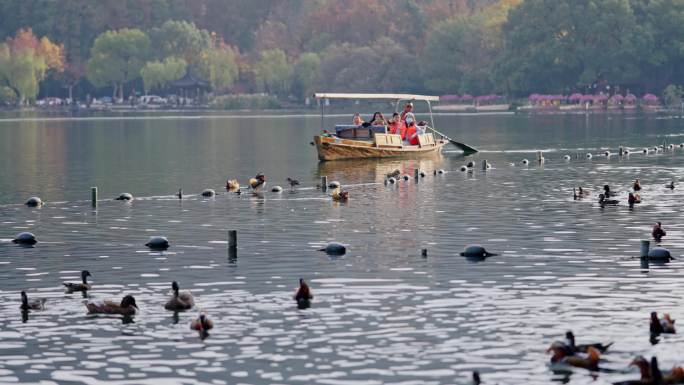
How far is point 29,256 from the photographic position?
46.8 meters

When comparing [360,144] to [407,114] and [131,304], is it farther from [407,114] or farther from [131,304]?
[131,304]

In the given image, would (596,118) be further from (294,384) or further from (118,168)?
(294,384)

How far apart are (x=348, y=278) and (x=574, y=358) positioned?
12.3m

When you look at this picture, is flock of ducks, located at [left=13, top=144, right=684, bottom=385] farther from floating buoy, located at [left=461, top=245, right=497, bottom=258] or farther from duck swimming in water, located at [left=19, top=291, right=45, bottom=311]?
floating buoy, located at [left=461, top=245, right=497, bottom=258]

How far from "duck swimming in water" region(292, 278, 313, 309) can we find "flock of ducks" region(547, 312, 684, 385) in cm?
780

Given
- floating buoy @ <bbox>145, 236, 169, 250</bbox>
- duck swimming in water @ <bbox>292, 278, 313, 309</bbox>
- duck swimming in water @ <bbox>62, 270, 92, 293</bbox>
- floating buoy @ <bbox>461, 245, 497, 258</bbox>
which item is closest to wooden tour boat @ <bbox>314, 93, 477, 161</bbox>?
floating buoy @ <bbox>145, 236, 169, 250</bbox>

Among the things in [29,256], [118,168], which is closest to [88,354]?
[29,256]

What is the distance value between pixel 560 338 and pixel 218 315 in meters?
8.53

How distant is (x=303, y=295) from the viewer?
37.1 meters

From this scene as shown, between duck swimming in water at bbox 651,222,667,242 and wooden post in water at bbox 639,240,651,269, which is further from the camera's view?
duck swimming in water at bbox 651,222,667,242

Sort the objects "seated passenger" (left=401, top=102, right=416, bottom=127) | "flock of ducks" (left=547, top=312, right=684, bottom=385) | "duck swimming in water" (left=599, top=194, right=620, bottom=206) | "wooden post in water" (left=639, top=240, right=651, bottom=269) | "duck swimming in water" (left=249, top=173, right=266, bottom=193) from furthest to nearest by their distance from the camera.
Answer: "seated passenger" (left=401, top=102, right=416, bottom=127) → "duck swimming in water" (left=249, top=173, right=266, bottom=193) → "duck swimming in water" (left=599, top=194, right=620, bottom=206) → "wooden post in water" (left=639, top=240, right=651, bottom=269) → "flock of ducks" (left=547, top=312, right=684, bottom=385)

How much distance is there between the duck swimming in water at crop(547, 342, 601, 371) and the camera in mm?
29844

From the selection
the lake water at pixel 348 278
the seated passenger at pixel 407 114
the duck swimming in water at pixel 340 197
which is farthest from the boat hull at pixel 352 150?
the duck swimming in water at pixel 340 197

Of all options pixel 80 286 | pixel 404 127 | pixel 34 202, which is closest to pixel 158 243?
pixel 80 286
